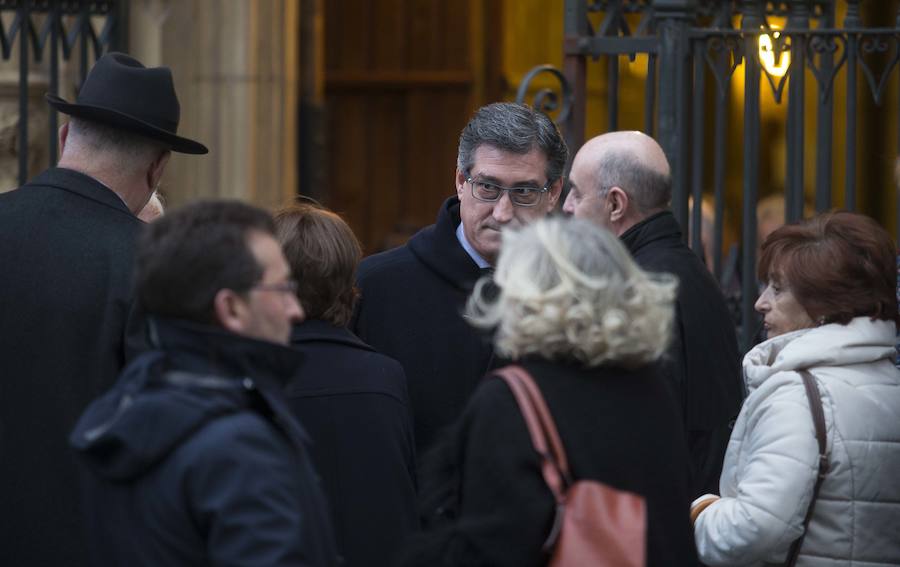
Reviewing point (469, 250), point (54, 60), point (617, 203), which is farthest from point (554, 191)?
point (54, 60)

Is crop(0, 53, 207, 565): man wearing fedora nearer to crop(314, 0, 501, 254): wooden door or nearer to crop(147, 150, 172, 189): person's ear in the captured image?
crop(147, 150, 172, 189): person's ear

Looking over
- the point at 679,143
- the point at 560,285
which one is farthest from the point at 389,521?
the point at 679,143

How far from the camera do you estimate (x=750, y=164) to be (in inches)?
Result: 201

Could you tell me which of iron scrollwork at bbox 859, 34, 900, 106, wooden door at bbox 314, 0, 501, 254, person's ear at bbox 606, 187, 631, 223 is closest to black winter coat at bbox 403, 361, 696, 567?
person's ear at bbox 606, 187, 631, 223

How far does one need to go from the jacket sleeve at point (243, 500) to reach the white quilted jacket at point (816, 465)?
4.18ft

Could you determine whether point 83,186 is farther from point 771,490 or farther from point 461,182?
point 771,490

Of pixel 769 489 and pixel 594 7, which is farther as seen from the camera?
pixel 594 7

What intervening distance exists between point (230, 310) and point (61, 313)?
42.6 inches

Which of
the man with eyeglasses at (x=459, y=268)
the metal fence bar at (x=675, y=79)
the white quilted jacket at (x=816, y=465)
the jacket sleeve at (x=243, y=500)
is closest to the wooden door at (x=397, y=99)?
the metal fence bar at (x=675, y=79)

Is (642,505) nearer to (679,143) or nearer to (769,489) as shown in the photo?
(769,489)

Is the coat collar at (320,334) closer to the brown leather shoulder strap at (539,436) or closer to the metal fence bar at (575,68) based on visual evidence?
the brown leather shoulder strap at (539,436)

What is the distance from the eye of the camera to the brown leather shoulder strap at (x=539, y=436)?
260cm

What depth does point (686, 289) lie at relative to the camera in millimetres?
4055

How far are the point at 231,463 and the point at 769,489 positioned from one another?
1.39 m
